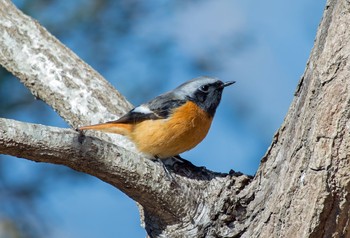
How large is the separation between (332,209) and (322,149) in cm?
29

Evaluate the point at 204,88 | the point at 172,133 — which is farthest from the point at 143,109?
the point at 204,88

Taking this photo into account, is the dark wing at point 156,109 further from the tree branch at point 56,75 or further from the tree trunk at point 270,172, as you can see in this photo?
the tree trunk at point 270,172

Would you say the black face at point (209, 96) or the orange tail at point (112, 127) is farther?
the black face at point (209, 96)

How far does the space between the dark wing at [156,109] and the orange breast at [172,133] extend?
3 centimetres

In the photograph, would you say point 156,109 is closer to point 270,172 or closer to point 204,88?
point 204,88

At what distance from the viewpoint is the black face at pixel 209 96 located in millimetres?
4875

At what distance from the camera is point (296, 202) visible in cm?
325

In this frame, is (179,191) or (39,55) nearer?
(179,191)

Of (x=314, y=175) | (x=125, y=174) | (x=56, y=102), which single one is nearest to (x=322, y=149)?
(x=314, y=175)

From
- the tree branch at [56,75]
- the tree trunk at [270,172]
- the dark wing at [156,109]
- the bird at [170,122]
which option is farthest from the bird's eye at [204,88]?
the tree trunk at [270,172]

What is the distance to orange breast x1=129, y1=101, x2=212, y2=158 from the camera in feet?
14.8

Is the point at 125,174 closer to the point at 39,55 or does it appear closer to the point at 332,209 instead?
the point at 332,209

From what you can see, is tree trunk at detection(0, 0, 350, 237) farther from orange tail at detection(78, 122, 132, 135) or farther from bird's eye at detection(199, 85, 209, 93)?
bird's eye at detection(199, 85, 209, 93)

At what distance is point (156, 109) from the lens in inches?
185
